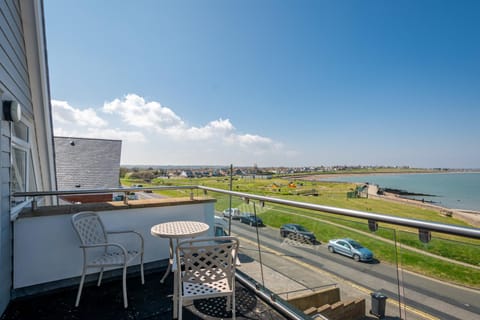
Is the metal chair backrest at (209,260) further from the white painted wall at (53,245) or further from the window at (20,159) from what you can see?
the window at (20,159)

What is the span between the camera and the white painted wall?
2.66 metres

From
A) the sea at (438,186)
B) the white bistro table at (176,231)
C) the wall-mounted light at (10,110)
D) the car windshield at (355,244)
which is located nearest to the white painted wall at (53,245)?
the white bistro table at (176,231)

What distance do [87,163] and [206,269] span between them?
10379 millimetres

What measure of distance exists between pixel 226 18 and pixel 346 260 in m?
8.13

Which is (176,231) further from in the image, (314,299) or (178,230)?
(314,299)

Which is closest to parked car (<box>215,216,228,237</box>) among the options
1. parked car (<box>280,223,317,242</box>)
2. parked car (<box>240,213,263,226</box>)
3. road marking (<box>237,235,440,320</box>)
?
parked car (<box>240,213,263,226</box>)

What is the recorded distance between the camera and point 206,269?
196 centimetres

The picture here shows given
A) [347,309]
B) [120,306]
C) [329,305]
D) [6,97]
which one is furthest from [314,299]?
[6,97]

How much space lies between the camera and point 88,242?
9.25 feet

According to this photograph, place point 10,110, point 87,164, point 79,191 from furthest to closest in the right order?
point 87,164, point 79,191, point 10,110

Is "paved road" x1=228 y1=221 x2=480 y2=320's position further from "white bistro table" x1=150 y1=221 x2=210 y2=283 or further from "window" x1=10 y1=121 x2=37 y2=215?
"window" x1=10 y1=121 x2=37 y2=215

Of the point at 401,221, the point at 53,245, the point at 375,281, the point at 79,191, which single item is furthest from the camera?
the point at 79,191

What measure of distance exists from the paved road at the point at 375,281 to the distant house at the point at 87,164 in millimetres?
9074

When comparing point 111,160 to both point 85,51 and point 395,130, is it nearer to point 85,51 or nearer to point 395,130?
point 85,51
